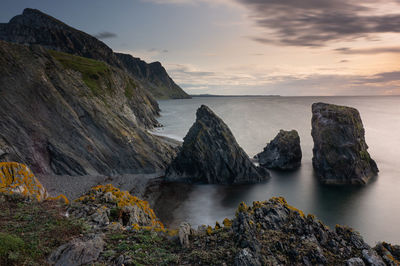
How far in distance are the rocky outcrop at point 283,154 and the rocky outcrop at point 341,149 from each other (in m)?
6.05

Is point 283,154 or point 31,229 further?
point 283,154

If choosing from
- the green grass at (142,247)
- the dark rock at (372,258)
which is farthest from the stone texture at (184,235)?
the dark rock at (372,258)

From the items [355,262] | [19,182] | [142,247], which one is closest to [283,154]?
[355,262]

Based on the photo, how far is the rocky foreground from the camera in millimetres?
11000

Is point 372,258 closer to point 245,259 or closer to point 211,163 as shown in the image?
point 245,259

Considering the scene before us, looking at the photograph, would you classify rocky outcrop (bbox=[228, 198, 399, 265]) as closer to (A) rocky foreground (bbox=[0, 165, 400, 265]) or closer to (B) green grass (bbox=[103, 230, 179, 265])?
(A) rocky foreground (bbox=[0, 165, 400, 265])

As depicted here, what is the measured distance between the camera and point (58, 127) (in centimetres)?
4250

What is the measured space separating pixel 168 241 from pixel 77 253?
4323 mm

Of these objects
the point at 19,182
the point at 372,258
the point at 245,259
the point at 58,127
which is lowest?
the point at 372,258

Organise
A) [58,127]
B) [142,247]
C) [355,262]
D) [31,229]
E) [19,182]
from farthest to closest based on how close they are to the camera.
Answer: [58,127], [19,182], [31,229], [142,247], [355,262]

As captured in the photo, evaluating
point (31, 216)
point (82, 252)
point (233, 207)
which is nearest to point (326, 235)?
point (82, 252)

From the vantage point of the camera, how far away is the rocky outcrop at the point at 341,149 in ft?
148

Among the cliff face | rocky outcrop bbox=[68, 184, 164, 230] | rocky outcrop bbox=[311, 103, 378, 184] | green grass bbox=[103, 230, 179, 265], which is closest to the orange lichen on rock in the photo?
rocky outcrop bbox=[68, 184, 164, 230]

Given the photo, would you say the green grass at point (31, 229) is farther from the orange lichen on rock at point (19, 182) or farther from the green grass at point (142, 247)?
the green grass at point (142, 247)
